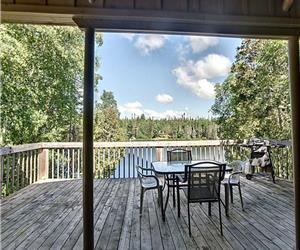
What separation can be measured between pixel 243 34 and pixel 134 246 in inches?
98.2

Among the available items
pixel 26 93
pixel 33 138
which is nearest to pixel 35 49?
pixel 26 93

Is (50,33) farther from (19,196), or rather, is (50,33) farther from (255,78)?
(255,78)

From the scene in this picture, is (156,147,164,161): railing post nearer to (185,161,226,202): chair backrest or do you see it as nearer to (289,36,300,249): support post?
(185,161,226,202): chair backrest

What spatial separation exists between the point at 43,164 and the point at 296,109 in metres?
5.69

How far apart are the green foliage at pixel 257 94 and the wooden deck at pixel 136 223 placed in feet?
10.2

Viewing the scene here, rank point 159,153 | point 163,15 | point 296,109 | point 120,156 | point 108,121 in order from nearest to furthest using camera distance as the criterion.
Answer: point 163,15 → point 296,109 → point 159,153 → point 120,156 → point 108,121

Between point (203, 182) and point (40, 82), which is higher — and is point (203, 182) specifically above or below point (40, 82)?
below

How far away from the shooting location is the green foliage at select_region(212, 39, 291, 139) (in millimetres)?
7406

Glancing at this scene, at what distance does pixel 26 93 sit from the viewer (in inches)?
298

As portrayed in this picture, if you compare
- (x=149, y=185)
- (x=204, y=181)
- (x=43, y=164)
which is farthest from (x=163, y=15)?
(x=43, y=164)

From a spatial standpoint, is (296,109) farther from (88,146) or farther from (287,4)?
(88,146)

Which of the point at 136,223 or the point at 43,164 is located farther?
the point at 43,164

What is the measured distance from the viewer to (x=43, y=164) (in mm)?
6289

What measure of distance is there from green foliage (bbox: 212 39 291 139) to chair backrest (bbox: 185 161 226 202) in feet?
17.1
